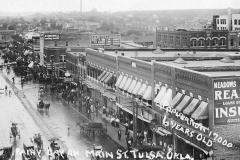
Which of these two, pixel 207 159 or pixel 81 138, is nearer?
pixel 207 159

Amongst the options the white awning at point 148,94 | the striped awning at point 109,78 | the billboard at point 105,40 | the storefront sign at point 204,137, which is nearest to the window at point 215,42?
the billboard at point 105,40

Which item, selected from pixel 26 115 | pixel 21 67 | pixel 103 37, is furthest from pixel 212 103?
pixel 21 67

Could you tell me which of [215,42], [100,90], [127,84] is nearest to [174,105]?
[127,84]

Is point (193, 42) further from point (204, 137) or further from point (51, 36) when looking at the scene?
point (204, 137)

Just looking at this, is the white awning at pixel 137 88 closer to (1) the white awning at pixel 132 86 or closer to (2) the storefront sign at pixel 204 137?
(1) the white awning at pixel 132 86

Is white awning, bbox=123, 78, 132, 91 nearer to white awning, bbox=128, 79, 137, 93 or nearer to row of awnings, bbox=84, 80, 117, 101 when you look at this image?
white awning, bbox=128, 79, 137, 93

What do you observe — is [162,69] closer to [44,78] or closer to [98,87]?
[98,87]
